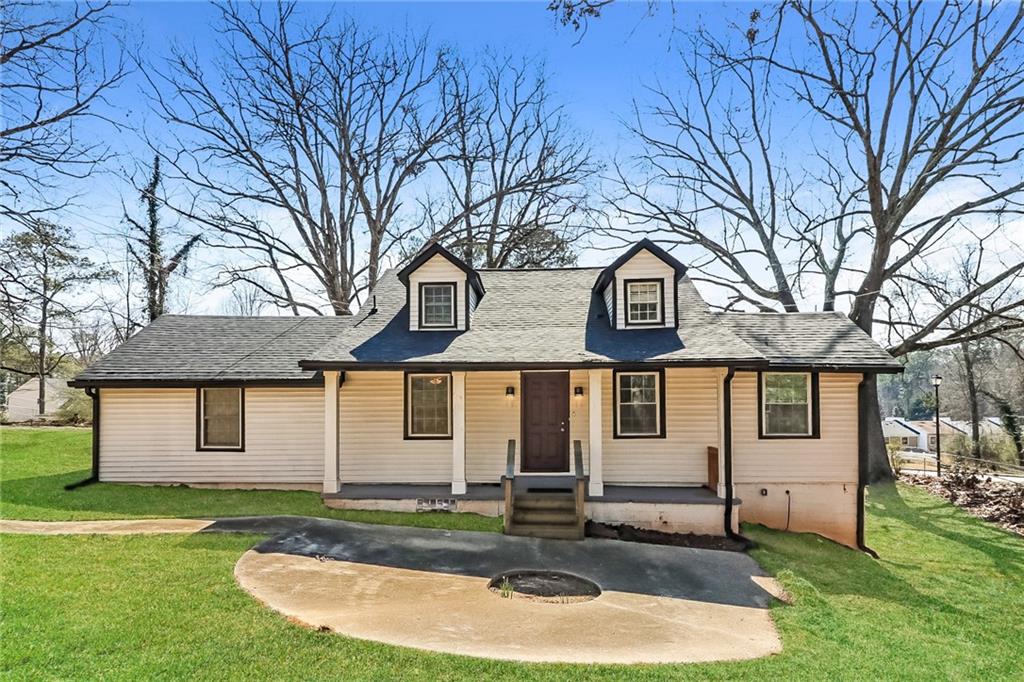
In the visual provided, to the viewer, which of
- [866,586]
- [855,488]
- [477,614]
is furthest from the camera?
[855,488]

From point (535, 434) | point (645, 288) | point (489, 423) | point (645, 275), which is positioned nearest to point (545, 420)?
point (535, 434)

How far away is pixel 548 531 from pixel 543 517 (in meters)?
0.26

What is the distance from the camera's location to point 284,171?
23.1 metres

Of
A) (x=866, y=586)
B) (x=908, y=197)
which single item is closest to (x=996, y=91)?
(x=908, y=197)

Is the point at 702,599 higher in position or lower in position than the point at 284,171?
lower

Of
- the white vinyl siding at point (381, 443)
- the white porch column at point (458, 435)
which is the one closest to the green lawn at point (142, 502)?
the white porch column at point (458, 435)

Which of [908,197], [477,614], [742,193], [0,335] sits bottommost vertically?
[477,614]

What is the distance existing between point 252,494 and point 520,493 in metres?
5.79

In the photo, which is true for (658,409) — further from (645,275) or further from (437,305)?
(437,305)

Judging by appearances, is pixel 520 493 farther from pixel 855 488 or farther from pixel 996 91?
pixel 996 91

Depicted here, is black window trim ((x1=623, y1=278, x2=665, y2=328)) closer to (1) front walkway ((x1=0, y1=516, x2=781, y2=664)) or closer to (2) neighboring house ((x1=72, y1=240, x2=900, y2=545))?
(2) neighboring house ((x1=72, y1=240, x2=900, y2=545))

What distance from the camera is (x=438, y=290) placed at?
1220cm

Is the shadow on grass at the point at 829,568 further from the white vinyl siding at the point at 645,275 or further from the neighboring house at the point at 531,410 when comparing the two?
the white vinyl siding at the point at 645,275

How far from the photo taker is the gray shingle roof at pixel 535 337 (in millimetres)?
10284
